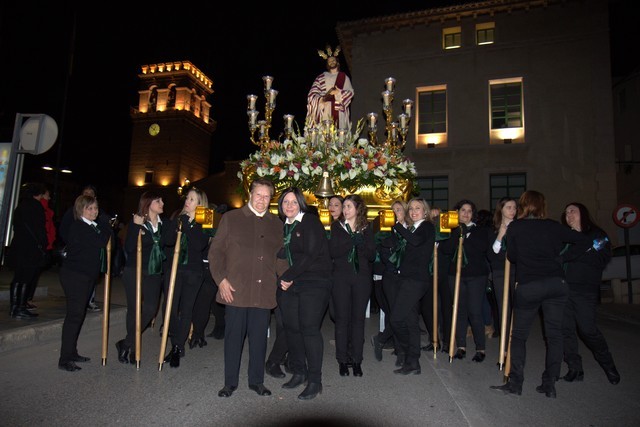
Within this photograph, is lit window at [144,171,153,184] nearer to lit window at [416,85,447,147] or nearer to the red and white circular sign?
lit window at [416,85,447,147]

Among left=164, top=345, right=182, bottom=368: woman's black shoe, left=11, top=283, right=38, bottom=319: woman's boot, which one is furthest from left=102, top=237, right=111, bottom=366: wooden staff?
left=11, top=283, right=38, bottom=319: woman's boot

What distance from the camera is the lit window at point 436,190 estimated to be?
19609mm

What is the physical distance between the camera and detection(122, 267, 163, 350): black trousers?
5086mm

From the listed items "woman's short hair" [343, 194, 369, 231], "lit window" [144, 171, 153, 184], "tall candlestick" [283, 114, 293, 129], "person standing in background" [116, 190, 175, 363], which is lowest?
"person standing in background" [116, 190, 175, 363]

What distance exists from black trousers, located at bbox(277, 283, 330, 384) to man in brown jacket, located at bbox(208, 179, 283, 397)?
6.9 inches

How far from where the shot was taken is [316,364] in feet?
13.3

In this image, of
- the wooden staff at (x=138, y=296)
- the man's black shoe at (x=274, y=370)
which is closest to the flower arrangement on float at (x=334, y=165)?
the wooden staff at (x=138, y=296)

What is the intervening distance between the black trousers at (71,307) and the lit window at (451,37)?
19332 mm

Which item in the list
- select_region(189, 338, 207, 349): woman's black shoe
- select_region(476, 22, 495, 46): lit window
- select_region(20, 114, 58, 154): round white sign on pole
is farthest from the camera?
select_region(476, 22, 495, 46): lit window

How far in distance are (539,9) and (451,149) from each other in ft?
22.7

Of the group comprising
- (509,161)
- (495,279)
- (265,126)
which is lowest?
(495,279)

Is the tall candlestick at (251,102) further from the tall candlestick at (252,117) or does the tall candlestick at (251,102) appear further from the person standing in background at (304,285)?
the person standing in background at (304,285)

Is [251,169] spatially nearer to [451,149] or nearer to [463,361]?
[463,361]

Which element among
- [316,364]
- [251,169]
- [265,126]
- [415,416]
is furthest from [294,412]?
[265,126]
